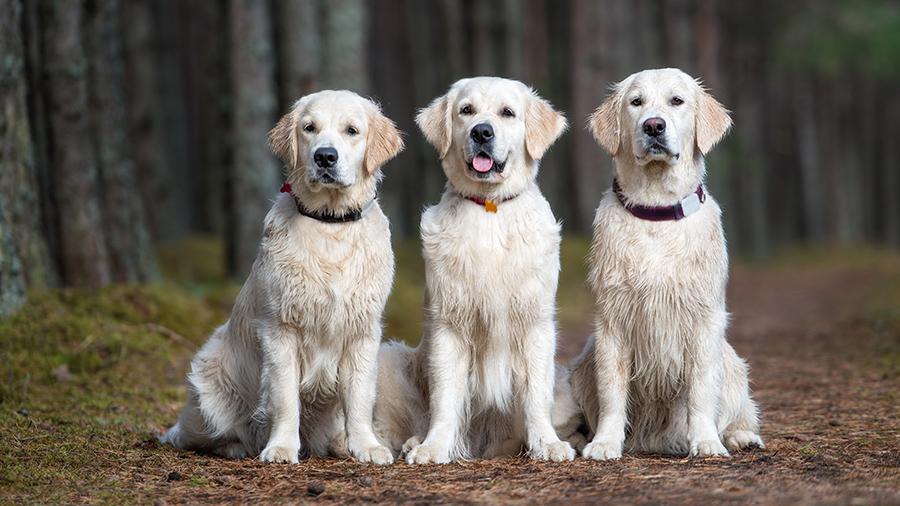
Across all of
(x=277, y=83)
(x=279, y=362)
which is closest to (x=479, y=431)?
(x=279, y=362)

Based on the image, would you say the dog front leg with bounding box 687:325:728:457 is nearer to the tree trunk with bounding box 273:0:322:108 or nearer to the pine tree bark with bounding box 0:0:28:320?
the pine tree bark with bounding box 0:0:28:320

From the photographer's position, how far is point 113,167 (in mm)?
9305

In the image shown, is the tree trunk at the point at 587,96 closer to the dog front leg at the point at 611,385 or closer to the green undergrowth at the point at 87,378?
the green undergrowth at the point at 87,378

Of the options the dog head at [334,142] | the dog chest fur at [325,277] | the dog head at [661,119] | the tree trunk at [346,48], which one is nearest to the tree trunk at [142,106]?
the tree trunk at [346,48]

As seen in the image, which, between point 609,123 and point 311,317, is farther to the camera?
point 609,123

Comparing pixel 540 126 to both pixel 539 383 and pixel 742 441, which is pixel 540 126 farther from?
pixel 742 441

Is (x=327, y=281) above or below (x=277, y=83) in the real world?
below

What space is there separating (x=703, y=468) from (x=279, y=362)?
2.12 m

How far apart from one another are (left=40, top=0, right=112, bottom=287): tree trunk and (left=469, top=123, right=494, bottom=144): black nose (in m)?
4.88

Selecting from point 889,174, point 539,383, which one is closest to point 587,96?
point 539,383

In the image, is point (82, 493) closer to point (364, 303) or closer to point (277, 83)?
point (364, 303)

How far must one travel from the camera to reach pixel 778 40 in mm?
22688

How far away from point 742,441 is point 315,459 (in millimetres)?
2244

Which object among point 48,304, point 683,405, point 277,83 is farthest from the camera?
point 277,83
